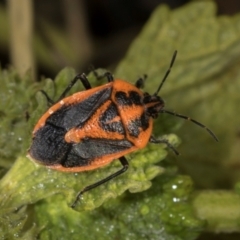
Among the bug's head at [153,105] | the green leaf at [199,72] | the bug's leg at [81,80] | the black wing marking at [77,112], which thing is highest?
the bug's leg at [81,80]

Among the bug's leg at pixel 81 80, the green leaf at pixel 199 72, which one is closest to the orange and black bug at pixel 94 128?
the bug's leg at pixel 81 80

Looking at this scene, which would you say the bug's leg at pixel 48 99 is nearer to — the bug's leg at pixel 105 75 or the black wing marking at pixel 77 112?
the black wing marking at pixel 77 112

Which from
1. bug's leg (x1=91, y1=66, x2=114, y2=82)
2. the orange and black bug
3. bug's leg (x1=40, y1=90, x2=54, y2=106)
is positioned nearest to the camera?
the orange and black bug

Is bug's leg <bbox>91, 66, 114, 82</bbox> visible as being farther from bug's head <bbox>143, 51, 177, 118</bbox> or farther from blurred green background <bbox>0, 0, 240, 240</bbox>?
bug's head <bbox>143, 51, 177, 118</bbox>

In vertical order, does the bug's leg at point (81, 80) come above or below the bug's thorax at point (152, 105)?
above

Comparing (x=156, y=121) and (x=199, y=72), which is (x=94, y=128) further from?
(x=199, y=72)

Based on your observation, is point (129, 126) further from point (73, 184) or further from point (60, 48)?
point (60, 48)

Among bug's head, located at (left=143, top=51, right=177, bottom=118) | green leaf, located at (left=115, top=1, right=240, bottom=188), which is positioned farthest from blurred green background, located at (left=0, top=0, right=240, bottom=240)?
bug's head, located at (left=143, top=51, right=177, bottom=118)
